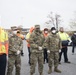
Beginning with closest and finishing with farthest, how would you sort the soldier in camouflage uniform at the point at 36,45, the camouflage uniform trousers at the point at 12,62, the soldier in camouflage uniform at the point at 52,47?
the camouflage uniform trousers at the point at 12,62 < the soldier in camouflage uniform at the point at 36,45 < the soldier in camouflage uniform at the point at 52,47

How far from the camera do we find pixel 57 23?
6806 cm

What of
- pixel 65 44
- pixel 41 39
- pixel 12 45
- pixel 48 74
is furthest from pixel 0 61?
pixel 65 44

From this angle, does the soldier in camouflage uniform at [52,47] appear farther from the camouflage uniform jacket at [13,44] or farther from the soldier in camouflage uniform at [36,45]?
the camouflage uniform jacket at [13,44]

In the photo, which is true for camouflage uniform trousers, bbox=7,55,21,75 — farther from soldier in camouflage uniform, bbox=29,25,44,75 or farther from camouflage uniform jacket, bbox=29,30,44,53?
camouflage uniform jacket, bbox=29,30,44,53

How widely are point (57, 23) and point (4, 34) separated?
6250 cm

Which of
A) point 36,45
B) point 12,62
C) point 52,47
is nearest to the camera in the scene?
point 12,62

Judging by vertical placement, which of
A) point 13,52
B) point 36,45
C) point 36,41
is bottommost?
point 13,52

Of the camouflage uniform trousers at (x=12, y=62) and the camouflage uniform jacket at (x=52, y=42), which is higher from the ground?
the camouflage uniform jacket at (x=52, y=42)

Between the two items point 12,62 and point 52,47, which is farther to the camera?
point 52,47

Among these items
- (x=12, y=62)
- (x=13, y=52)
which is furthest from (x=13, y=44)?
(x=12, y=62)

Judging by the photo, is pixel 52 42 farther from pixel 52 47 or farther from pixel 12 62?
pixel 12 62

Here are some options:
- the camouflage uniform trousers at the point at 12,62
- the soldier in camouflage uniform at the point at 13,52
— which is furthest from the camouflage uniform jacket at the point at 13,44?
the camouflage uniform trousers at the point at 12,62

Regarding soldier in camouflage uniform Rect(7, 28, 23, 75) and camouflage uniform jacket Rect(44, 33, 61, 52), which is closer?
soldier in camouflage uniform Rect(7, 28, 23, 75)

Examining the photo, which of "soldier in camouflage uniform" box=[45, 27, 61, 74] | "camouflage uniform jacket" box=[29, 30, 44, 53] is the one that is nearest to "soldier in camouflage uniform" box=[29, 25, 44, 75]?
"camouflage uniform jacket" box=[29, 30, 44, 53]
